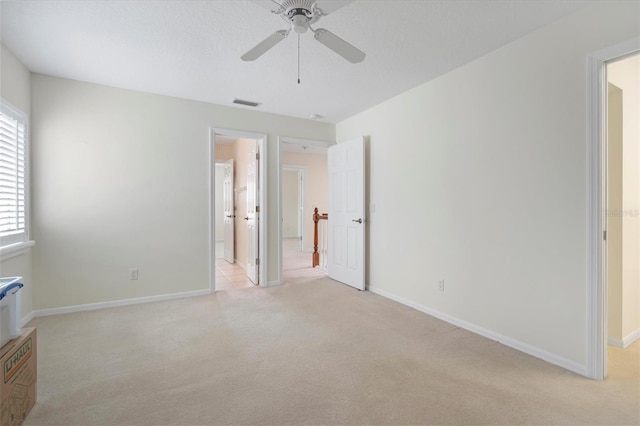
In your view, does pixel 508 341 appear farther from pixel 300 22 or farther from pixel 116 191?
pixel 116 191

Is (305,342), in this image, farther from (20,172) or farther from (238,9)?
(20,172)

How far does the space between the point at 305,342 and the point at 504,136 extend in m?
2.41

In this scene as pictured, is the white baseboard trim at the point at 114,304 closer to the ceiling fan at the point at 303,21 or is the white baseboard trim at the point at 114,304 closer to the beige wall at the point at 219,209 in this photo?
the ceiling fan at the point at 303,21

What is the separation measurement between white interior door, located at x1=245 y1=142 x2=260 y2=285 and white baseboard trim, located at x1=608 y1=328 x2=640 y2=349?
384 cm

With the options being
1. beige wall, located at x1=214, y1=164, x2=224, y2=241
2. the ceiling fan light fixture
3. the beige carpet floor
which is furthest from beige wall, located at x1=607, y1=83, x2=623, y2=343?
beige wall, located at x1=214, y1=164, x2=224, y2=241

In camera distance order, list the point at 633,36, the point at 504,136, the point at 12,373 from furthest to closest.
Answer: the point at 504,136
the point at 633,36
the point at 12,373

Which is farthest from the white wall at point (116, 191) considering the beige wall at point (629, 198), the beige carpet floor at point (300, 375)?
the beige wall at point (629, 198)

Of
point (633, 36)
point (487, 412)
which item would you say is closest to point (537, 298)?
point (487, 412)

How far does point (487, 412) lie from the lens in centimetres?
171

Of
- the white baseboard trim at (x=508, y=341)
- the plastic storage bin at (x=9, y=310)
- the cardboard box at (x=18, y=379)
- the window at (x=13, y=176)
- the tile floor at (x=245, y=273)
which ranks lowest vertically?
the white baseboard trim at (x=508, y=341)

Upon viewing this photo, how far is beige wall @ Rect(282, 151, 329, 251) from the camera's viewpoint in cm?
809

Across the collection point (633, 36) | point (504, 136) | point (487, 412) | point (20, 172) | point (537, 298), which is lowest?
point (487, 412)

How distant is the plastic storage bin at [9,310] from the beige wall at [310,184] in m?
6.52

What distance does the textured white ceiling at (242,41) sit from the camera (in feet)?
6.84
